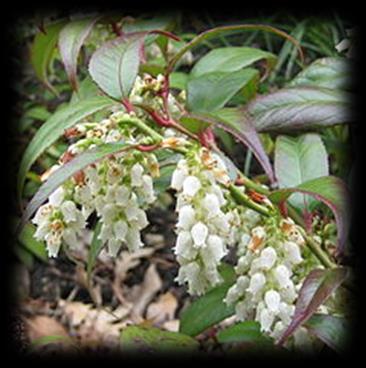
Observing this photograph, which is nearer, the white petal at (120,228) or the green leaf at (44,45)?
the white petal at (120,228)

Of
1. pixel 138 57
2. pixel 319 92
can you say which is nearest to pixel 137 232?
pixel 138 57

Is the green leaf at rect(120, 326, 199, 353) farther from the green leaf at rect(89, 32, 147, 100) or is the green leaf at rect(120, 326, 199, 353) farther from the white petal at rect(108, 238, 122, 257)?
the green leaf at rect(89, 32, 147, 100)

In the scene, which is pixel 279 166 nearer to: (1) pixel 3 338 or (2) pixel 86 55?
(1) pixel 3 338

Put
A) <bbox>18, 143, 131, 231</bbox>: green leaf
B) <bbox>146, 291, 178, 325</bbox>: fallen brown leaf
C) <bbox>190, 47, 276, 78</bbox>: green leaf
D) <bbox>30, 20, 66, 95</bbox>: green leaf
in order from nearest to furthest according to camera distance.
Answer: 1. <bbox>18, 143, 131, 231</bbox>: green leaf
2. <bbox>190, 47, 276, 78</bbox>: green leaf
3. <bbox>30, 20, 66, 95</bbox>: green leaf
4. <bbox>146, 291, 178, 325</bbox>: fallen brown leaf

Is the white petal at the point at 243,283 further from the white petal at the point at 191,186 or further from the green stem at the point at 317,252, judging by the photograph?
the white petal at the point at 191,186

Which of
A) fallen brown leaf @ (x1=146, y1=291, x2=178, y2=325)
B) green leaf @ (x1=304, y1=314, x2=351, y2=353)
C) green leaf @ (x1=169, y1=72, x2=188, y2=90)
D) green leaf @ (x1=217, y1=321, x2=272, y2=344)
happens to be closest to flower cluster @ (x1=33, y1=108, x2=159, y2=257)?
green leaf @ (x1=304, y1=314, x2=351, y2=353)

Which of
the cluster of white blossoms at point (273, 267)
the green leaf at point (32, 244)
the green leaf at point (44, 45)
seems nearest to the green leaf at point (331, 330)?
the cluster of white blossoms at point (273, 267)

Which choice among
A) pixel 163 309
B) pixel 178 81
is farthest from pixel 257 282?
pixel 163 309
